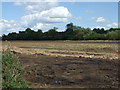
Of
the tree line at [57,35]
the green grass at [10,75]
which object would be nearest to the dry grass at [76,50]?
the green grass at [10,75]

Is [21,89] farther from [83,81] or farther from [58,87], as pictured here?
[83,81]

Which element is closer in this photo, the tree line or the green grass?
the green grass

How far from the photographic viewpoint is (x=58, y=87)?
23.6 feet

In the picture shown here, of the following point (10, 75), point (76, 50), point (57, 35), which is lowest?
point (76, 50)

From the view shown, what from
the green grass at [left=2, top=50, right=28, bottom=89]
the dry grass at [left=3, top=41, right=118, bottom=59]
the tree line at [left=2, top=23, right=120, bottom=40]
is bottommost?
the dry grass at [left=3, top=41, right=118, bottom=59]

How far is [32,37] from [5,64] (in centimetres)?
5187

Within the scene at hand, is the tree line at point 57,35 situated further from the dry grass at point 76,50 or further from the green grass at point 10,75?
the green grass at point 10,75

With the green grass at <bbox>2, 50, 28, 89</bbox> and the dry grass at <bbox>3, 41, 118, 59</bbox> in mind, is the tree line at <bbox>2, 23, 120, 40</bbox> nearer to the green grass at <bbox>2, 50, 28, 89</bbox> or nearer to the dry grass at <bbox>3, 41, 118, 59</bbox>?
the dry grass at <bbox>3, 41, 118, 59</bbox>

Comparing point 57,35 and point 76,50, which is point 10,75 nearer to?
point 76,50

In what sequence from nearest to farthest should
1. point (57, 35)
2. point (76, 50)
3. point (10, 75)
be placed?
point (10, 75) < point (76, 50) < point (57, 35)

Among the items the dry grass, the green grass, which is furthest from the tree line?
the green grass

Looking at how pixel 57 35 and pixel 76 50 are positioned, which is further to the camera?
pixel 57 35

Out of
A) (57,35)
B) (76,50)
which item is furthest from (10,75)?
(57,35)

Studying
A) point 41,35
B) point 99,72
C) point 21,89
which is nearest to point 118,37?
point 41,35
